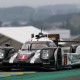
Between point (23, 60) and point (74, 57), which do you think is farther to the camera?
point (74, 57)

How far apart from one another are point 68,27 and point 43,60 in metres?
19.3

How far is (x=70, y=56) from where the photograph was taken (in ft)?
63.5

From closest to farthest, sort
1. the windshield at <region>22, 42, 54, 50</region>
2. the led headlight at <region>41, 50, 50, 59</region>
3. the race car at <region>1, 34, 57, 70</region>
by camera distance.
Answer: the race car at <region>1, 34, 57, 70</region> → the led headlight at <region>41, 50, 50, 59</region> → the windshield at <region>22, 42, 54, 50</region>

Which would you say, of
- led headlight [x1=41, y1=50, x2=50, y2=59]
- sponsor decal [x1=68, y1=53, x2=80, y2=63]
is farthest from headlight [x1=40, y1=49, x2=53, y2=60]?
sponsor decal [x1=68, y1=53, x2=80, y2=63]

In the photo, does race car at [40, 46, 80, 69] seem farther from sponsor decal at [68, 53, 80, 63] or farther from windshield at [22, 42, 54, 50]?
windshield at [22, 42, 54, 50]

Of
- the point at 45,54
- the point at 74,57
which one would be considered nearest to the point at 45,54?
the point at 45,54

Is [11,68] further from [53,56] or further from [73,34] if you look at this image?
[73,34]

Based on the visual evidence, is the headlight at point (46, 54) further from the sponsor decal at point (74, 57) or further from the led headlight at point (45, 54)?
the sponsor decal at point (74, 57)

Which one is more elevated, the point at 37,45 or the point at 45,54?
the point at 37,45

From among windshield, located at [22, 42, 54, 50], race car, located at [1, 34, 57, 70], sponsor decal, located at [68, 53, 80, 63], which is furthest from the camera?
sponsor decal, located at [68, 53, 80, 63]

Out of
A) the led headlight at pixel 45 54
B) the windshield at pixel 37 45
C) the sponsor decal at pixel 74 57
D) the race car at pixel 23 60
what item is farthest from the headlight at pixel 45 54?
the sponsor decal at pixel 74 57

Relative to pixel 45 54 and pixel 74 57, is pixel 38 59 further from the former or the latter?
pixel 74 57

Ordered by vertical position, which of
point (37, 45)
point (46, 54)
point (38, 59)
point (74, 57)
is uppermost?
point (37, 45)

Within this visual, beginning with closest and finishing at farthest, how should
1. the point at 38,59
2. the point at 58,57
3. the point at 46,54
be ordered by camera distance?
1. the point at 38,59
2. the point at 46,54
3. the point at 58,57
